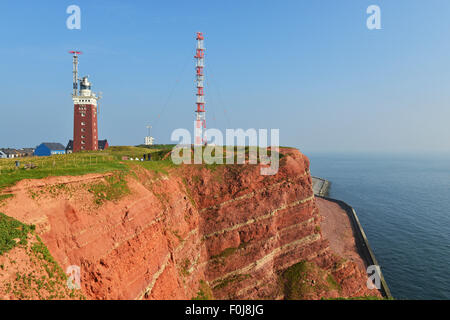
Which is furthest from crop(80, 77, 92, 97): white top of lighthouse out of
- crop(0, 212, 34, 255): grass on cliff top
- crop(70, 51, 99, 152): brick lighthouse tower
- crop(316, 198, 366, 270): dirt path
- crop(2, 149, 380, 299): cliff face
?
crop(316, 198, 366, 270): dirt path

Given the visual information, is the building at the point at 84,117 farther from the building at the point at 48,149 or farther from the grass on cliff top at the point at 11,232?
the grass on cliff top at the point at 11,232

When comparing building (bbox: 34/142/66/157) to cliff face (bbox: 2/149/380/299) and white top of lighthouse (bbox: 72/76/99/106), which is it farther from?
cliff face (bbox: 2/149/380/299)

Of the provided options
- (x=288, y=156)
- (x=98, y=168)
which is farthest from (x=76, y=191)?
(x=288, y=156)

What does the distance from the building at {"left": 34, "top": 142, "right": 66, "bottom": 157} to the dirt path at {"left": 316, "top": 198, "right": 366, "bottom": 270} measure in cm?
10302

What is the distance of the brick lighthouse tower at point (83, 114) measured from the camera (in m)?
62.3

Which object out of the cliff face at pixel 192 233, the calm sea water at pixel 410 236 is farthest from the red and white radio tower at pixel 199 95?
the calm sea water at pixel 410 236

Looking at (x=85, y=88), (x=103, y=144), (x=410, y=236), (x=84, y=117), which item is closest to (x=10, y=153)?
(x=103, y=144)

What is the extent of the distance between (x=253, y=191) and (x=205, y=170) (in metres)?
9.69

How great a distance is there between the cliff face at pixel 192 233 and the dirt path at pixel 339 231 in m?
10.9

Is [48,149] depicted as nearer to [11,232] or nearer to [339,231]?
[11,232]

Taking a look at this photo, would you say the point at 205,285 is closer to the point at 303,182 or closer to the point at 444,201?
the point at 303,182

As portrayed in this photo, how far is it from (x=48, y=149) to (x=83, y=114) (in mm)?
44262

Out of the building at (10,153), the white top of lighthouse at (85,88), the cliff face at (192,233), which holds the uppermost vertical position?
the white top of lighthouse at (85,88)

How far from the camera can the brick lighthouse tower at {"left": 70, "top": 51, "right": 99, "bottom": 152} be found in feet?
204
